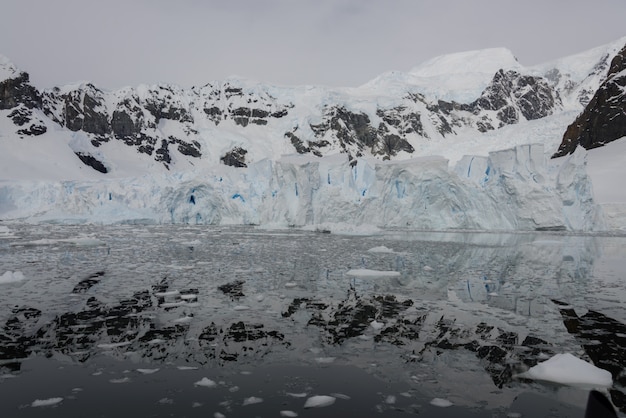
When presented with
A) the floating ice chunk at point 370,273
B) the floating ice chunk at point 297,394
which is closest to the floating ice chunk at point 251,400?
the floating ice chunk at point 297,394

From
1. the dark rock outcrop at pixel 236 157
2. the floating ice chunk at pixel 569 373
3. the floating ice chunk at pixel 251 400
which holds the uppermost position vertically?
the dark rock outcrop at pixel 236 157

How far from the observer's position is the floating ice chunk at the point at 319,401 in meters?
3.64

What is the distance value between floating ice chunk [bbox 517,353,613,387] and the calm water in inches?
3.9

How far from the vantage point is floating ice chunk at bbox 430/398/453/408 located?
3641 millimetres

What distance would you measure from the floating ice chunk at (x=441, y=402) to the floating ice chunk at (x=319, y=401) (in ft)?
2.70

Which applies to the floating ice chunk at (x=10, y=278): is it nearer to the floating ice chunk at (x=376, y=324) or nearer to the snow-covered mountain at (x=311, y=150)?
the floating ice chunk at (x=376, y=324)

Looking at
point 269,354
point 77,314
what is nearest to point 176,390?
point 269,354

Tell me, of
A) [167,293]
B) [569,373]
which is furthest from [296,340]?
[167,293]

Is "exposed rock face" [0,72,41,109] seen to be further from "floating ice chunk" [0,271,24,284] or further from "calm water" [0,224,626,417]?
"floating ice chunk" [0,271,24,284]

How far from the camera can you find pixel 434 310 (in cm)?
680

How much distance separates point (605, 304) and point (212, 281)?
7.09 meters

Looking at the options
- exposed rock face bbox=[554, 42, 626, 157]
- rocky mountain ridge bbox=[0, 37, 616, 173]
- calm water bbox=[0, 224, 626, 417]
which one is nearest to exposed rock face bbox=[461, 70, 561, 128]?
rocky mountain ridge bbox=[0, 37, 616, 173]

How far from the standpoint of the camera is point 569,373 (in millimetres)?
4062

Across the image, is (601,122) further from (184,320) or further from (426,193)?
(184,320)
